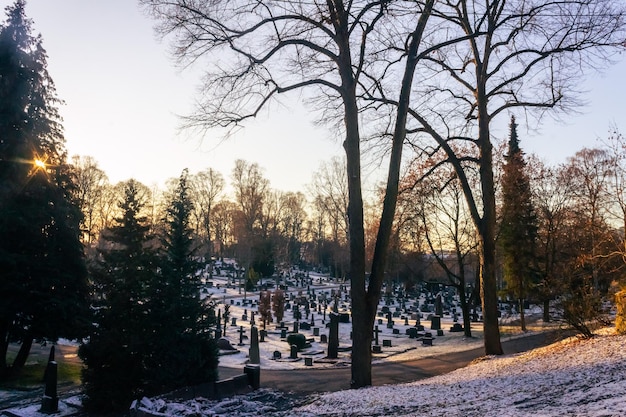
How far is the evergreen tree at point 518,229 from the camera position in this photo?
2750 cm

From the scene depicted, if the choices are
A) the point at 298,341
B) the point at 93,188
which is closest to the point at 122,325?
the point at 298,341

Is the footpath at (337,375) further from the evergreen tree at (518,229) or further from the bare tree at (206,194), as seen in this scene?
the bare tree at (206,194)

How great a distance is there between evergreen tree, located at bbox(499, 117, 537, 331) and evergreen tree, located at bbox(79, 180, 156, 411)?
20.2 metres

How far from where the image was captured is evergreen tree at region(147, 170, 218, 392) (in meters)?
11.1

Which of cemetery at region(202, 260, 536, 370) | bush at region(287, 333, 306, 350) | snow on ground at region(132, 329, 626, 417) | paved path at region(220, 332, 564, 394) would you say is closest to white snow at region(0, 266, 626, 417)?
snow on ground at region(132, 329, 626, 417)

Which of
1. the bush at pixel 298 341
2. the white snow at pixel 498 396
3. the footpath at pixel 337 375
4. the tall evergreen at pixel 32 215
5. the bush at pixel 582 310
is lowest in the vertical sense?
the footpath at pixel 337 375

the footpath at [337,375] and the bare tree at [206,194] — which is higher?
the bare tree at [206,194]

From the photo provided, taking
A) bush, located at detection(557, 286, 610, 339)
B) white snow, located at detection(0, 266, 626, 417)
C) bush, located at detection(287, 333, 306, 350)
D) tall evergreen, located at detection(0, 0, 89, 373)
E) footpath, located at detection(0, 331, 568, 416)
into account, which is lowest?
footpath, located at detection(0, 331, 568, 416)

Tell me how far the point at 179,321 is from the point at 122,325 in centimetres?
152

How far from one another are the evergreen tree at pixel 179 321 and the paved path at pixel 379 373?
2.71 metres

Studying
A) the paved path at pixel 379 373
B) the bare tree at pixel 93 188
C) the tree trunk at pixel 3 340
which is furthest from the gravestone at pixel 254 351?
the bare tree at pixel 93 188

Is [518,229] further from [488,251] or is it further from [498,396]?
[498,396]

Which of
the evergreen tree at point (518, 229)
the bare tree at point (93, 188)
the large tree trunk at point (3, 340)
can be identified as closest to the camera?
the large tree trunk at point (3, 340)

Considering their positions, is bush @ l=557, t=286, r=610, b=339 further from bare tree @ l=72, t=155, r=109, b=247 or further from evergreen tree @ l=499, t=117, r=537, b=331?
bare tree @ l=72, t=155, r=109, b=247
